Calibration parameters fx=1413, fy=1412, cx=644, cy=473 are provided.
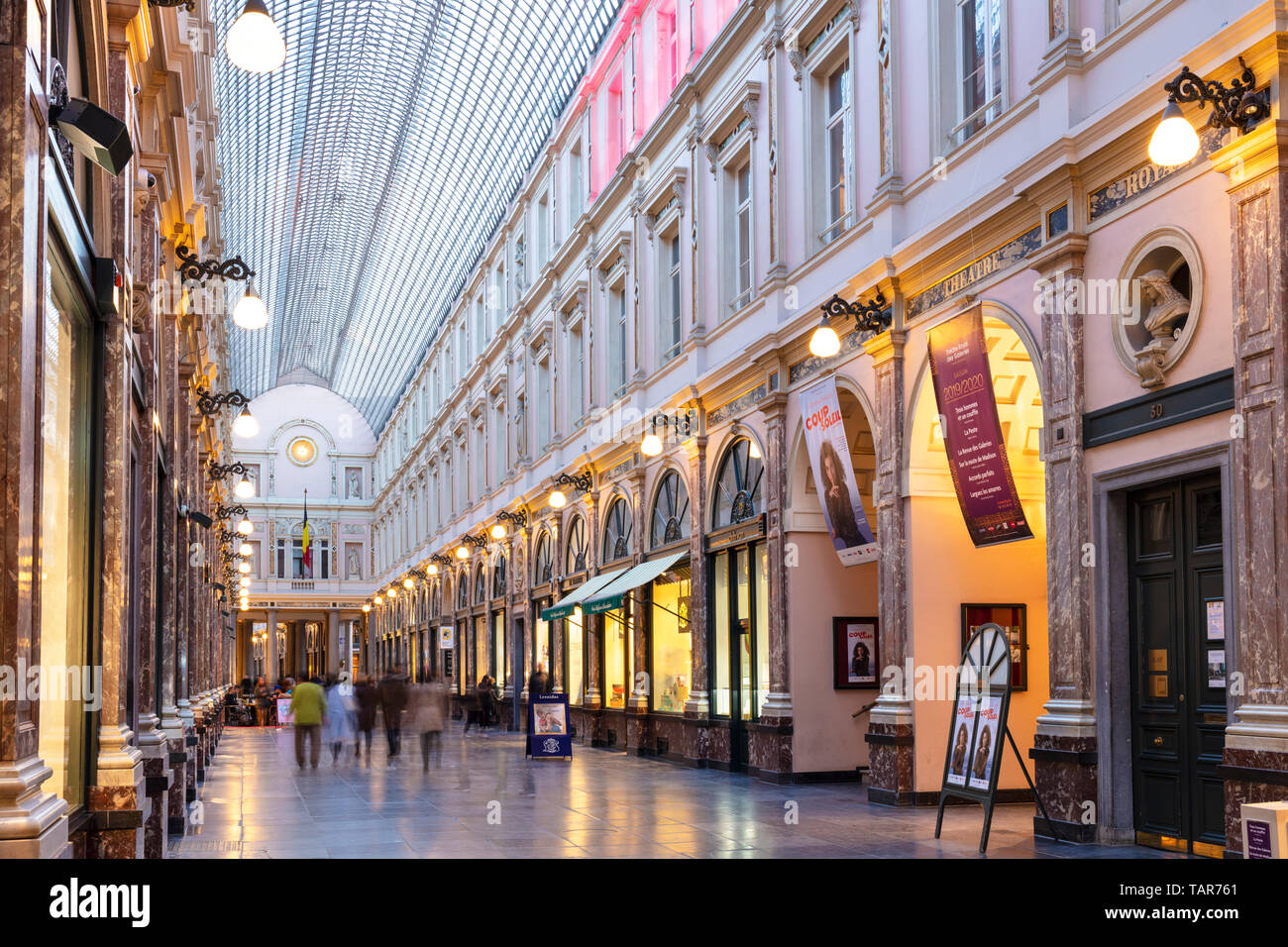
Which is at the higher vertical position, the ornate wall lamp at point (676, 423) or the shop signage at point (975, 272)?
the shop signage at point (975, 272)

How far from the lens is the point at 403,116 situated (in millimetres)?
39438

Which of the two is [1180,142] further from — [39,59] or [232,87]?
[232,87]

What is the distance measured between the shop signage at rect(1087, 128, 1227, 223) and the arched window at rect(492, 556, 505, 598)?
2623 centimetres

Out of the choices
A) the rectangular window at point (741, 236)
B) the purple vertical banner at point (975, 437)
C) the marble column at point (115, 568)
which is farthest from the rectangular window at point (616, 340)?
the marble column at point (115, 568)

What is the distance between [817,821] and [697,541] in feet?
27.1

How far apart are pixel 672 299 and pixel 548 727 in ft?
24.2

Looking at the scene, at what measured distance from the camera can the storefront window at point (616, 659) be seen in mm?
25188

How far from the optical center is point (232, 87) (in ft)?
95.6

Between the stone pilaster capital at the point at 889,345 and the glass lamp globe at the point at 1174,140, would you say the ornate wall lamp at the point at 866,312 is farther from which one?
the glass lamp globe at the point at 1174,140

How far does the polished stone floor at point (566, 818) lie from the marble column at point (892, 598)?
1.37 ft

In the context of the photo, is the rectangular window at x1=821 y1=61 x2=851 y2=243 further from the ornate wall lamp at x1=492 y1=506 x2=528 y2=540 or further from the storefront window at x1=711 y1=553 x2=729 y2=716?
the ornate wall lamp at x1=492 y1=506 x2=528 y2=540

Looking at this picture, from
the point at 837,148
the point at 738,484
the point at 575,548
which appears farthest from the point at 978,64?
the point at 575,548

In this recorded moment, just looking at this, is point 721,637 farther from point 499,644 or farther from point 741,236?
point 499,644

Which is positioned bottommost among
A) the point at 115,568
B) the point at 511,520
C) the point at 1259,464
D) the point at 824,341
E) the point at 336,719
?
the point at 336,719
